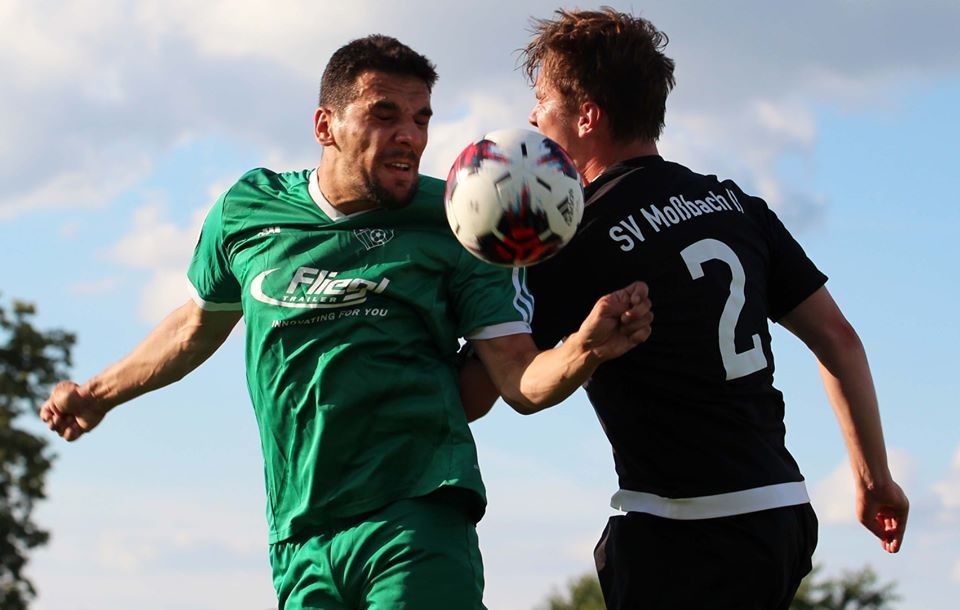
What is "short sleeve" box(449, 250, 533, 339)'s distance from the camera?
21.4ft

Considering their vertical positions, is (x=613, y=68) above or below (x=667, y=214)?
above

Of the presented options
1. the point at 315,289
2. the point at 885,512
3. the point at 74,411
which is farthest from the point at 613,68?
the point at 74,411

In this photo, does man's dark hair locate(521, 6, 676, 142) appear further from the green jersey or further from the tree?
the tree

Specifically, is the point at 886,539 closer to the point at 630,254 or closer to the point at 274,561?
the point at 630,254

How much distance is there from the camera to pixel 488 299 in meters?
6.56

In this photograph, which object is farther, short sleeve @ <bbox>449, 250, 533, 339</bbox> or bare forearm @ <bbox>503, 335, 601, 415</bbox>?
short sleeve @ <bbox>449, 250, 533, 339</bbox>

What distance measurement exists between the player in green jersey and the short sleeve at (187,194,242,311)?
170 mm

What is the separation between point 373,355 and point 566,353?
1.05 meters

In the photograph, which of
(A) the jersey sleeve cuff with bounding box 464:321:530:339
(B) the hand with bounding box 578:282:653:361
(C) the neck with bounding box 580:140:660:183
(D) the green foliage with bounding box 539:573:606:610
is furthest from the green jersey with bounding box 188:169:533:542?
(D) the green foliage with bounding box 539:573:606:610

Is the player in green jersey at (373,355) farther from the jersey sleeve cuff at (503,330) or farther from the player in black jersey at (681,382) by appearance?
the player in black jersey at (681,382)

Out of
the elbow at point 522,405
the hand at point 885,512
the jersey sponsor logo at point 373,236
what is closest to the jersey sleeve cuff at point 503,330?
the elbow at point 522,405

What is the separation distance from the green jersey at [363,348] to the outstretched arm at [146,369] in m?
0.73

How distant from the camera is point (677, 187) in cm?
707

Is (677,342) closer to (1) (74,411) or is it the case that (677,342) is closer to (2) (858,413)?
(2) (858,413)
